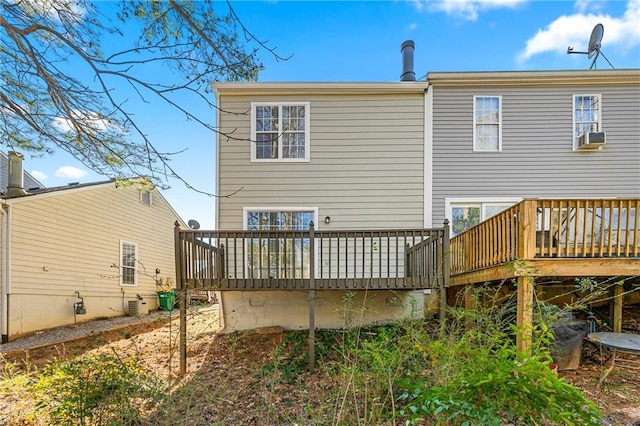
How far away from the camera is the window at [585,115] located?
23.9ft

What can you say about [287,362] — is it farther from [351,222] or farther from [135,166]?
[135,166]

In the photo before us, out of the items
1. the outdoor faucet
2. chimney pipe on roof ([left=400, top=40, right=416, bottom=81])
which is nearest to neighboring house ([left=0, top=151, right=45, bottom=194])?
the outdoor faucet

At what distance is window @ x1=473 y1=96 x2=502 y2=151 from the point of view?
7.44 metres

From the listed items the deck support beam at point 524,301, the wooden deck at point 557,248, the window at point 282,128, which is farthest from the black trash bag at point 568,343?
the window at point 282,128

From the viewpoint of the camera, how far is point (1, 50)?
318 cm

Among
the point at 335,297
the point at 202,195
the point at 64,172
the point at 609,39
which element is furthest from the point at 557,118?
the point at 64,172

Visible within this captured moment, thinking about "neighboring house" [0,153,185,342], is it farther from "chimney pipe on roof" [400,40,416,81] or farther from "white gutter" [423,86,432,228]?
"chimney pipe on roof" [400,40,416,81]

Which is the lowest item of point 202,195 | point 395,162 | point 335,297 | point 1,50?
point 335,297

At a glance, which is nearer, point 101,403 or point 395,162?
point 101,403

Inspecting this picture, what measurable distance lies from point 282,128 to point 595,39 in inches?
308

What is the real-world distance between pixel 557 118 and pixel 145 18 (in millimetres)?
8231

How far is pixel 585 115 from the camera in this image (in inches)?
289

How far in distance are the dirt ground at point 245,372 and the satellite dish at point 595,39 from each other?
6.01 m

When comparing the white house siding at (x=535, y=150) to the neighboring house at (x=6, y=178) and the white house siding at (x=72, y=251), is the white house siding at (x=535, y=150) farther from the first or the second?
the neighboring house at (x=6, y=178)
